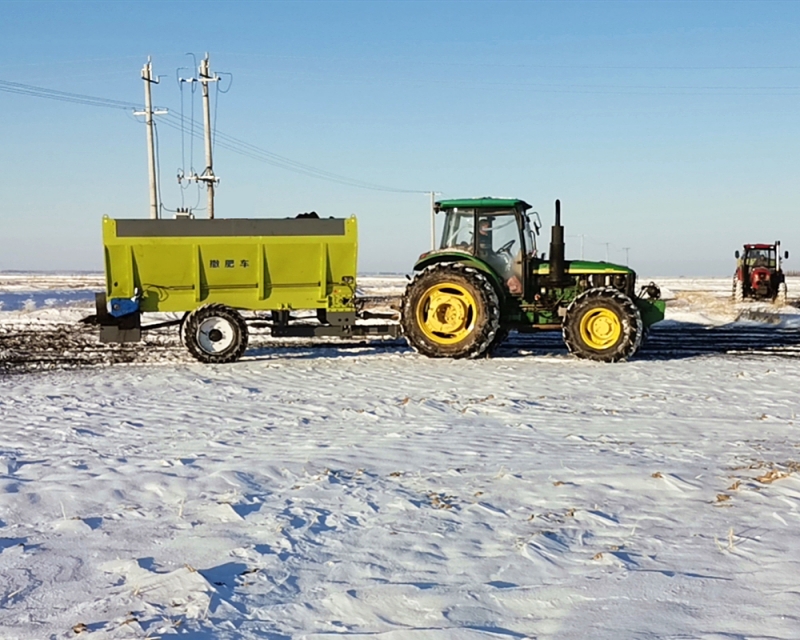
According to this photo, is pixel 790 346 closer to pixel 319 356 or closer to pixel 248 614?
pixel 319 356

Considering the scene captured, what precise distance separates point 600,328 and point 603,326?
0.06 m

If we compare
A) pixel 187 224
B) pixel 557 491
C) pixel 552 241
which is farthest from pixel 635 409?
pixel 187 224

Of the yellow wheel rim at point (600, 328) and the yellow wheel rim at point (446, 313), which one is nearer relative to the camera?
the yellow wheel rim at point (600, 328)

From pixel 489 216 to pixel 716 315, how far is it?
1381cm

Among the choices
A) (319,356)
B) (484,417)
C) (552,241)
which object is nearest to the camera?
(484,417)

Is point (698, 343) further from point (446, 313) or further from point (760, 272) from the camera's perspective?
point (760, 272)

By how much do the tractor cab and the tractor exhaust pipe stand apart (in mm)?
398

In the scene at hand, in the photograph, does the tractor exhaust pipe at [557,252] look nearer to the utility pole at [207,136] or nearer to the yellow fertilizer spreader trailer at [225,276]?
the yellow fertilizer spreader trailer at [225,276]

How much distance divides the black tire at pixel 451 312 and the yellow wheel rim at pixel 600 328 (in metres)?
1.36

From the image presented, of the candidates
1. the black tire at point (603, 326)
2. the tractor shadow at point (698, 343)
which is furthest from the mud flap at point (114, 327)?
the black tire at point (603, 326)

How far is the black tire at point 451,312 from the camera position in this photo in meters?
12.0

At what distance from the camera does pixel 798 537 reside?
418cm

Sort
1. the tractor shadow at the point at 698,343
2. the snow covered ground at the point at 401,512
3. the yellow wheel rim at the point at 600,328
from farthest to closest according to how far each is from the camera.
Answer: the tractor shadow at the point at 698,343 → the yellow wheel rim at the point at 600,328 → the snow covered ground at the point at 401,512

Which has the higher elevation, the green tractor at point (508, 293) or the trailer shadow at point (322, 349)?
the green tractor at point (508, 293)
